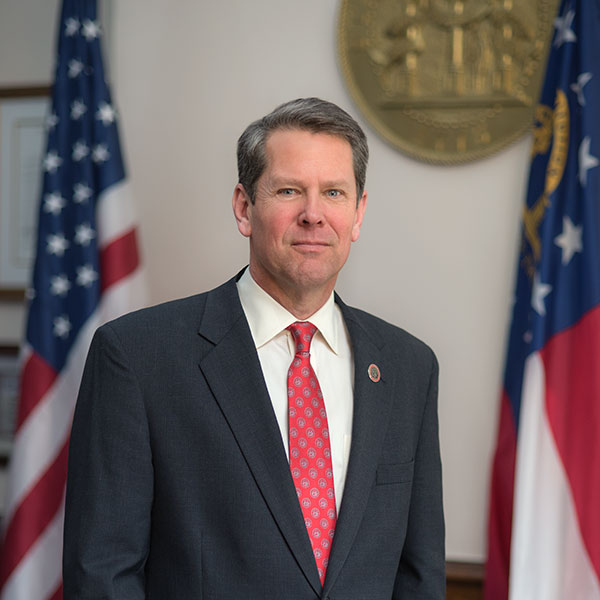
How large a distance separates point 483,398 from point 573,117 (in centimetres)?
98

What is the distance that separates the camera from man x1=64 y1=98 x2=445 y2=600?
1.43m

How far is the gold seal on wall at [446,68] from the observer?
2615mm

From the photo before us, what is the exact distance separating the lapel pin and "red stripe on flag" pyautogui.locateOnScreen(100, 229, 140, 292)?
1.28 m

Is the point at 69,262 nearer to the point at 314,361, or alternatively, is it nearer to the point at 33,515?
the point at 33,515

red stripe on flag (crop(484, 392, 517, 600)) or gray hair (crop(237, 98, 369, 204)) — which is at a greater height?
gray hair (crop(237, 98, 369, 204))

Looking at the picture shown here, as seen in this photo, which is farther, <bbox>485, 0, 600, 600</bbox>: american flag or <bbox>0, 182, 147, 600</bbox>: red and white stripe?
<bbox>0, 182, 147, 600</bbox>: red and white stripe

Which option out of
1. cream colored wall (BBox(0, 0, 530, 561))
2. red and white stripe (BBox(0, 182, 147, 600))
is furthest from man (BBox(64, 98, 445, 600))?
red and white stripe (BBox(0, 182, 147, 600))

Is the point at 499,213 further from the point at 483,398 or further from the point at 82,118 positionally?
the point at 82,118

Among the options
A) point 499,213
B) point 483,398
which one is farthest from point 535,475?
point 499,213

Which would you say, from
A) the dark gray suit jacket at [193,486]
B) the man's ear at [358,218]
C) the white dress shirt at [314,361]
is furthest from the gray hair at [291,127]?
the dark gray suit jacket at [193,486]

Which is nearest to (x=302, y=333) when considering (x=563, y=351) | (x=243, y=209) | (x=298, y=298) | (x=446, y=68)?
(x=298, y=298)

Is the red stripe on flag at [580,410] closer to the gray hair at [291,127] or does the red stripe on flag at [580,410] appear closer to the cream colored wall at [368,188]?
the cream colored wall at [368,188]

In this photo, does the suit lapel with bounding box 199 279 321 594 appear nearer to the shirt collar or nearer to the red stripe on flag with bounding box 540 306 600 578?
the shirt collar

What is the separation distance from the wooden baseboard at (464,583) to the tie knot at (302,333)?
1386mm
